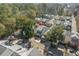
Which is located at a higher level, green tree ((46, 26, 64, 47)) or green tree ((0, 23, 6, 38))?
green tree ((0, 23, 6, 38))

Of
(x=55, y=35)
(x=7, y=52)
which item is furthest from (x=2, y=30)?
(x=55, y=35)

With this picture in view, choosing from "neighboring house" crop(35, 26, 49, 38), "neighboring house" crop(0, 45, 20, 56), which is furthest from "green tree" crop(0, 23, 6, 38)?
"neighboring house" crop(35, 26, 49, 38)

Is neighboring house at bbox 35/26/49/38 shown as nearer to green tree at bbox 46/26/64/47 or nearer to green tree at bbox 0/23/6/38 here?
green tree at bbox 46/26/64/47

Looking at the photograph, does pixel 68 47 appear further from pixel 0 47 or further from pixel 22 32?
pixel 0 47

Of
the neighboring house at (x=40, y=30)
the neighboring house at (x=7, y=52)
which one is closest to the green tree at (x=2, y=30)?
the neighboring house at (x=7, y=52)

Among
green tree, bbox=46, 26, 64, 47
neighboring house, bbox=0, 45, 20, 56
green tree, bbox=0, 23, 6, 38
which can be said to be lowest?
neighboring house, bbox=0, 45, 20, 56

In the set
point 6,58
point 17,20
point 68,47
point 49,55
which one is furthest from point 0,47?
point 68,47

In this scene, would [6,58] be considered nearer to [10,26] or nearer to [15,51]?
[15,51]

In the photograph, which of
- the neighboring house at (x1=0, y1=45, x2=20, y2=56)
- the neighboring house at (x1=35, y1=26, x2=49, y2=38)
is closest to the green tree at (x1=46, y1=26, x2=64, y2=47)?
the neighboring house at (x1=35, y1=26, x2=49, y2=38)

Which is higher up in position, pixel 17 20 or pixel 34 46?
pixel 17 20

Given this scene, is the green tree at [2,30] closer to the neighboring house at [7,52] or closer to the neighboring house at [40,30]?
the neighboring house at [7,52]
